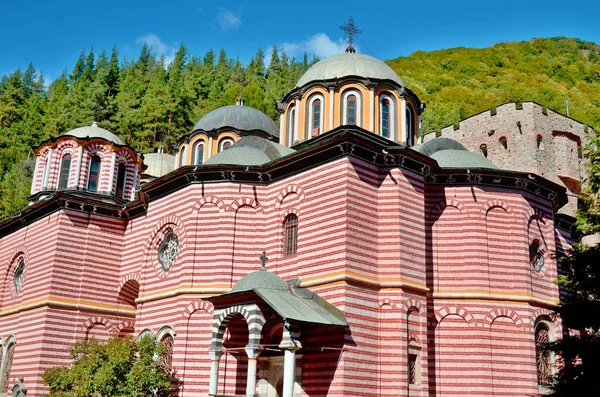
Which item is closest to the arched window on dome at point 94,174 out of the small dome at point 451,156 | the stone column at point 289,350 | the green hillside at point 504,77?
the small dome at point 451,156

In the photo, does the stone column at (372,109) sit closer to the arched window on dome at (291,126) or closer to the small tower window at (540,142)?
the arched window on dome at (291,126)

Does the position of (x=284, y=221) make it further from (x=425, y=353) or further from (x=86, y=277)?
(x=86, y=277)

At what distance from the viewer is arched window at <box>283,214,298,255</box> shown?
1870cm

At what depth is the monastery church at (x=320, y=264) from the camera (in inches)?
653

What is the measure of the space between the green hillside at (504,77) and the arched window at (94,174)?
3813cm

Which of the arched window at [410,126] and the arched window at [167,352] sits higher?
the arched window at [410,126]

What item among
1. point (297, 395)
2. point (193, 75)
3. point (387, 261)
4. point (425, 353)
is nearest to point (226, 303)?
point (297, 395)

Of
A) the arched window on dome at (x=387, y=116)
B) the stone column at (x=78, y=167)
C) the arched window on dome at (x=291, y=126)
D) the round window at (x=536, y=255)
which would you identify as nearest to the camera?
the round window at (x=536, y=255)

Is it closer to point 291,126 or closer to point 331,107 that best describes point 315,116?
point 331,107

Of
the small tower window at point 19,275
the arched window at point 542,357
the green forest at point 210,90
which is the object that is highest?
the green forest at point 210,90

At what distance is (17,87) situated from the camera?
68.1 meters

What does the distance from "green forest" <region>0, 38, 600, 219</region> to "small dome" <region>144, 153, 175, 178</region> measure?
4.29 m

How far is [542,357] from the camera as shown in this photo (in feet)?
64.3

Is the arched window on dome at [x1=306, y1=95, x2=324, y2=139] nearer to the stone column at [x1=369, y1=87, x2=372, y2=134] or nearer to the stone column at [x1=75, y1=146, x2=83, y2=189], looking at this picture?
the stone column at [x1=369, y1=87, x2=372, y2=134]
